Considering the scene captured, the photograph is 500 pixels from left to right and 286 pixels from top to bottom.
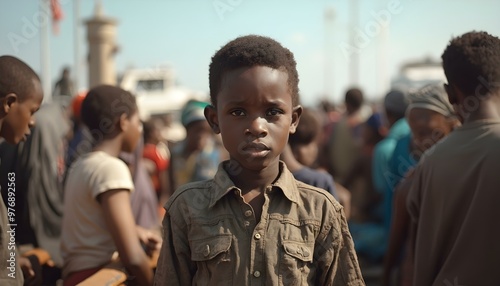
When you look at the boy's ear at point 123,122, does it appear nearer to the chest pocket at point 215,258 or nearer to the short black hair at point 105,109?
the short black hair at point 105,109

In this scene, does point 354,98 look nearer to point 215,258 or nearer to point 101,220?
point 101,220

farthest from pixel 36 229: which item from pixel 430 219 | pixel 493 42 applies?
pixel 493 42

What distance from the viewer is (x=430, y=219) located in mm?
2473

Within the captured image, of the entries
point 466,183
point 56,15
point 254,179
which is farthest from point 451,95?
point 56,15

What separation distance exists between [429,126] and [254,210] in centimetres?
199

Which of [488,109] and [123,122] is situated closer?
[488,109]

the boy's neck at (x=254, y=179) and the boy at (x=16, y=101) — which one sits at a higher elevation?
the boy at (x=16, y=101)

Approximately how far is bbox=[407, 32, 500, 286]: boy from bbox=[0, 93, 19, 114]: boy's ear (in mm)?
1891

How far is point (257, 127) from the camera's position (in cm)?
197

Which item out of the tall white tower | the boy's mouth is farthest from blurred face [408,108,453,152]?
the tall white tower

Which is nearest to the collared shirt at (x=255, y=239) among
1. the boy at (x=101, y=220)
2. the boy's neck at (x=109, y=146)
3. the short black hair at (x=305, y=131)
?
the boy at (x=101, y=220)

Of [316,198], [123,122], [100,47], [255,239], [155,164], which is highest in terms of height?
[100,47]

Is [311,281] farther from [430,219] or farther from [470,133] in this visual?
[470,133]

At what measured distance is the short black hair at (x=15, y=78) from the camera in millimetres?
2523
